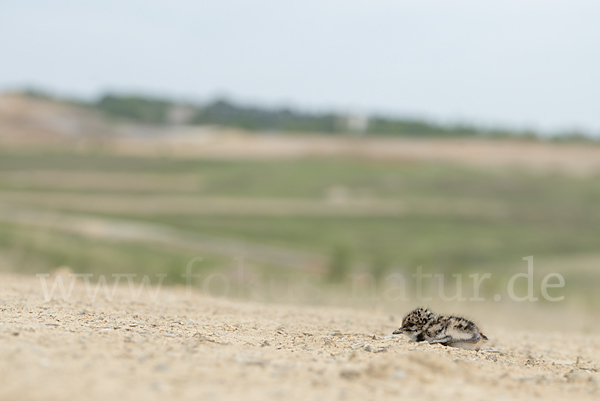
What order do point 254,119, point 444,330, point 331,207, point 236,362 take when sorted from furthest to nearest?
1. point 254,119
2. point 331,207
3. point 444,330
4. point 236,362

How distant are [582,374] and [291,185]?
69.5m

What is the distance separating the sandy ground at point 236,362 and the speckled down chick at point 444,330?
0.14 metres

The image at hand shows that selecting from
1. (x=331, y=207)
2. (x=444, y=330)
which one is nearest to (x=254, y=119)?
(x=331, y=207)

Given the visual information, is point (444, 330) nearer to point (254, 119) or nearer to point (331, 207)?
point (331, 207)

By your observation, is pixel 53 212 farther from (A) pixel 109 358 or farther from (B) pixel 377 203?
(A) pixel 109 358

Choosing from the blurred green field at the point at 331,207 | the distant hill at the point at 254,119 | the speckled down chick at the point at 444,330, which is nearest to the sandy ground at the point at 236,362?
the speckled down chick at the point at 444,330

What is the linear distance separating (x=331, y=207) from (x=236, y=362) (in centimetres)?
5863


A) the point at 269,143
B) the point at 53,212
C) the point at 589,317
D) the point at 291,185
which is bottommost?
the point at 589,317

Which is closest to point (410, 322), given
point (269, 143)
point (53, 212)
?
point (53, 212)

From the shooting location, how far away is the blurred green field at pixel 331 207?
33.0m

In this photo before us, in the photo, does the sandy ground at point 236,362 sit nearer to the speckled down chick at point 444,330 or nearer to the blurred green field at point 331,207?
the speckled down chick at point 444,330

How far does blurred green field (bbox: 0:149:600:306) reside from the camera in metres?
33.0

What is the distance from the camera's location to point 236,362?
3814 millimetres

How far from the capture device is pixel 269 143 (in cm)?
9225
